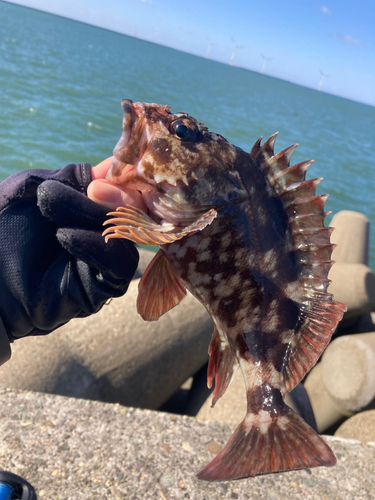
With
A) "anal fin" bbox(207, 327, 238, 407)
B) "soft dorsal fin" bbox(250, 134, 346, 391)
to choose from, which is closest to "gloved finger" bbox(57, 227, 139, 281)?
"anal fin" bbox(207, 327, 238, 407)

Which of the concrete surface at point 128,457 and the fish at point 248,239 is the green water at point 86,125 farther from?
the fish at point 248,239

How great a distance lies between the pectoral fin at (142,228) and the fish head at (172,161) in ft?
0.65

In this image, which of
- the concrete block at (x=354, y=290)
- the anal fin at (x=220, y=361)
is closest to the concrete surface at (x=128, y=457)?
the anal fin at (x=220, y=361)

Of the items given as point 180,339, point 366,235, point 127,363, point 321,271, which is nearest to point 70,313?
point 321,271

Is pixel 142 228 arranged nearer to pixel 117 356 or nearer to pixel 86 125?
pixel 117 356

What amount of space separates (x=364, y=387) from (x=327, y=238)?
366 centimetres

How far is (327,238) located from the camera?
7.56ft

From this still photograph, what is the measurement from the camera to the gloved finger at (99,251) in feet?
6.66

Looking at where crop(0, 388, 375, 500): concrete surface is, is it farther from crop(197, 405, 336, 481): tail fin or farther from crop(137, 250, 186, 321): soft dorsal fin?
crop(137, 250, 186, 321): soft dorsal fin

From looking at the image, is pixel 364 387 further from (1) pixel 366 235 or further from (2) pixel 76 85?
(2) pixel 76 85

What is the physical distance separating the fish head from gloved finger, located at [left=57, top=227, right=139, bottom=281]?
0.33m

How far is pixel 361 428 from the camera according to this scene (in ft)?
14.6

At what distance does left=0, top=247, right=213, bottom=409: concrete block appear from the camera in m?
3.83

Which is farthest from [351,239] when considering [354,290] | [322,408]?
[322,408]
